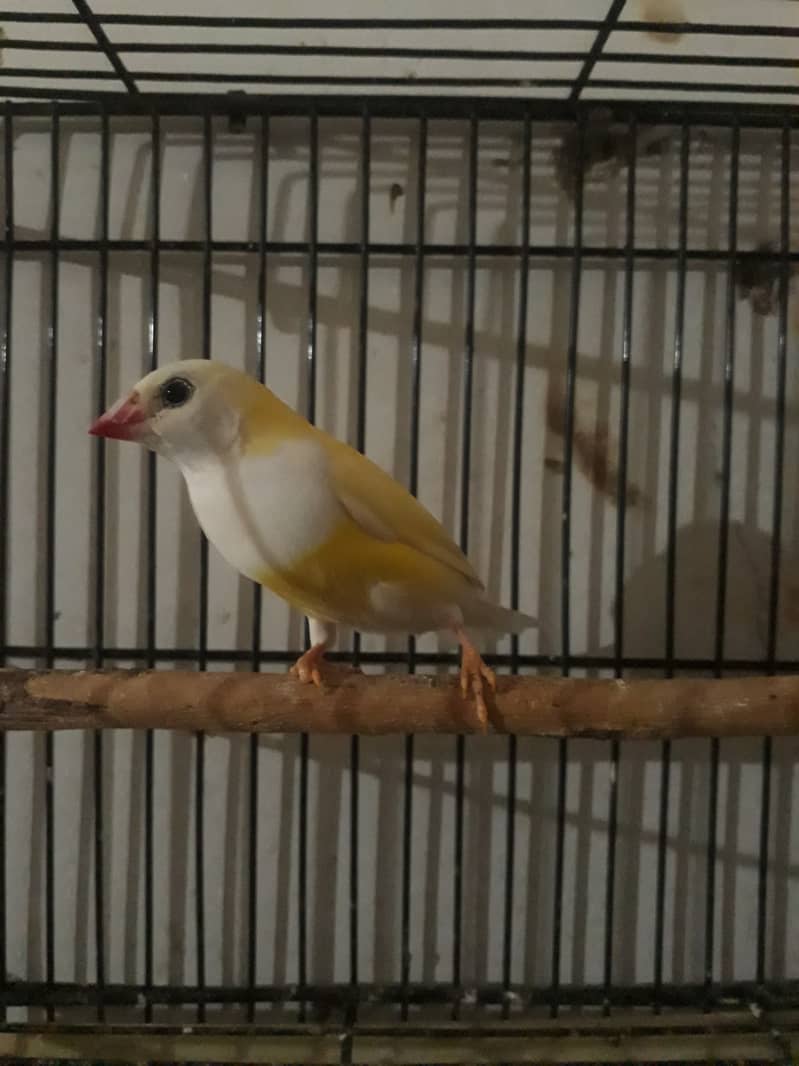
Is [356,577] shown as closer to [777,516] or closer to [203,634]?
[203,634]

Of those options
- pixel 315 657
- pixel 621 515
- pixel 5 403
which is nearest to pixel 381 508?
pixel 315 657

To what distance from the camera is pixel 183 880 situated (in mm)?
1033

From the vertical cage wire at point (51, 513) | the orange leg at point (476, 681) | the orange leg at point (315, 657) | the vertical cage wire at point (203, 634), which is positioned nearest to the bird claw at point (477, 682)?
the orange leg at point (476, 681)

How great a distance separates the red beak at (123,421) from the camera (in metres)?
0.65

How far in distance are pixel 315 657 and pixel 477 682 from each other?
0.15m

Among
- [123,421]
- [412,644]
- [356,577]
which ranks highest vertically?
[123,421]

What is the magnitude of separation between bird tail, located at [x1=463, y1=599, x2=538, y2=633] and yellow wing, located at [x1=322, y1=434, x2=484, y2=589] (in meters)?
0.05

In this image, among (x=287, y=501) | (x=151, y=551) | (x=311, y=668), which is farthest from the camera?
(x=151, y=551)

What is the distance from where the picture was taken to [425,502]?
1.01 m

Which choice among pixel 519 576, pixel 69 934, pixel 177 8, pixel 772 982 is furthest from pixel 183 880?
pixel 177 8

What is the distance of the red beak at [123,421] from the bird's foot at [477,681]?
317 millimetres

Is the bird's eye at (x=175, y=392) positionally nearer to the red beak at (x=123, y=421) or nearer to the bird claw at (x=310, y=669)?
the red beak at (x=123, y=421)

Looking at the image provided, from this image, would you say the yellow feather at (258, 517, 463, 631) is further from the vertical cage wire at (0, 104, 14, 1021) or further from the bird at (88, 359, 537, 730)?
the vertical cage wire at (0, 104, 14, 1021)

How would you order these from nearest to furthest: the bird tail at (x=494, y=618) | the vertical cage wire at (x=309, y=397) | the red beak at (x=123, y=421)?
the red beak at (x=123, y=421) < the bird tail at (x=494, y=618) < the vertical cage wire at (x=309, y=397)
